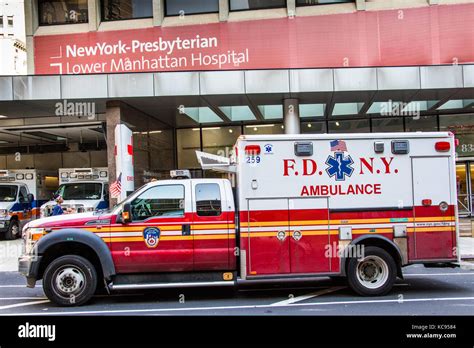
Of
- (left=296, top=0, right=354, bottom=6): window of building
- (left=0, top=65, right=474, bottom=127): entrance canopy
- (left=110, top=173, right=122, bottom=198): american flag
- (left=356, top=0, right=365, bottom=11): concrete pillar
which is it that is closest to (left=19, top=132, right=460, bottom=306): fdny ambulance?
(left=0, top=65, right=474, bottom=127): entrance canopy

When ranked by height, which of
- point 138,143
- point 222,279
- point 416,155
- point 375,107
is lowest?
point 222,279

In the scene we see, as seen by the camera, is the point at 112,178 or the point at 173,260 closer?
the point at 173,260

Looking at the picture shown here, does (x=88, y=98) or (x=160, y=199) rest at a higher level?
(x=88, y=98)

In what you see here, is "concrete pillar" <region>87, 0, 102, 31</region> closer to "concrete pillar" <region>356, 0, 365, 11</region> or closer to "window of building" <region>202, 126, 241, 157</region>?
"window of building" <region>202, 126, 241, 157</region>

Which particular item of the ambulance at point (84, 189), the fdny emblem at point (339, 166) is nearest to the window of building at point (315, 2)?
the ambulance at point (84, 189)

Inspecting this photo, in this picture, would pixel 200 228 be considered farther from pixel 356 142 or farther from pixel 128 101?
pixel 128 101

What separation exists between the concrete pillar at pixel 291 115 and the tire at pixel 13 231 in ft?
37.5

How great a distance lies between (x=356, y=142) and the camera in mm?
7805

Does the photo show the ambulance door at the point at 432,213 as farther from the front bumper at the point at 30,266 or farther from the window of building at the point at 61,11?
the window of building at the point at 61,11

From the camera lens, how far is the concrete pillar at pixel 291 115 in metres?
14.7
